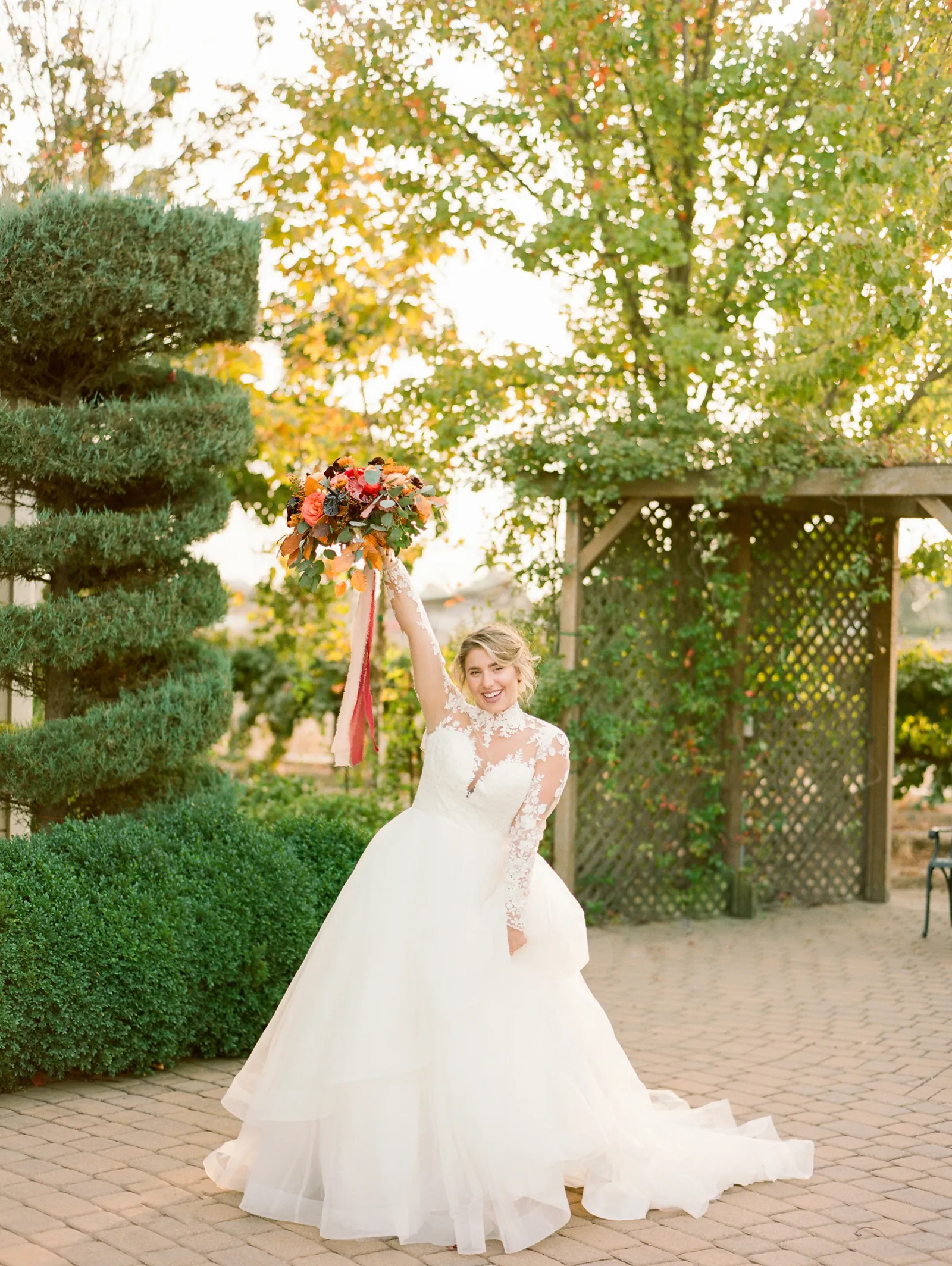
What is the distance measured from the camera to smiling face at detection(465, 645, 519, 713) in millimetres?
4031

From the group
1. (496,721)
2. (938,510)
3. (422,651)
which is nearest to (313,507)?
(422,651)

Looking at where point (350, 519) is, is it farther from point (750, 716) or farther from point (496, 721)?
point (750, 716)

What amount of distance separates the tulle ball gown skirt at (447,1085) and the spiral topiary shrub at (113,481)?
2.03 metres

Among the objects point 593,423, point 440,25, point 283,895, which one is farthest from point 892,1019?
point 440,25

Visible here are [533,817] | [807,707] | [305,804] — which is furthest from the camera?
[807,707]

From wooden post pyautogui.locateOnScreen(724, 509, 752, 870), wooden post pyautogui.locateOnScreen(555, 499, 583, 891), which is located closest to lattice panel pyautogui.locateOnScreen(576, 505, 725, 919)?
wooden post pyautogui.locateOnScreen(555, 499, 583, 891)

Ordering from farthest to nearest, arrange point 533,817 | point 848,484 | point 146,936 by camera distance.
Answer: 1. point 848,484
2. point 146,936
3. point 533,817

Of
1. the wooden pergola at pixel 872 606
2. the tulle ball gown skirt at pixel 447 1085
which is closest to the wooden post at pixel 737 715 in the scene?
the wooden pergola at pixel 872 606

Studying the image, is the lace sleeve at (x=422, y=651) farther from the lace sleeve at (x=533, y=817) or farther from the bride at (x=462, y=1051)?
the lace sleeve at (x=533, y=817)

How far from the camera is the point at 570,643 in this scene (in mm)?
8578

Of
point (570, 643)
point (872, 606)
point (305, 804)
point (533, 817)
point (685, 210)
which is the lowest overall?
point (305, 804)

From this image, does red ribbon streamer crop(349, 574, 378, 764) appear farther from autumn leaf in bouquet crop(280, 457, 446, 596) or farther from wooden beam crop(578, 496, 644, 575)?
wooden beam crop(578, 496, 644, 575)

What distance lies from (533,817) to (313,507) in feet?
3.72

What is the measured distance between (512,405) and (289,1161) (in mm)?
6183
